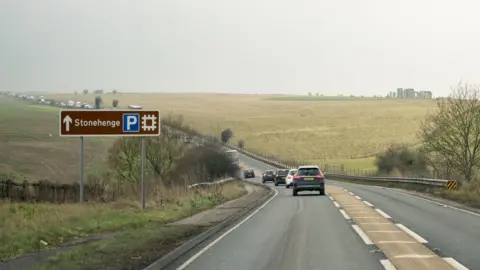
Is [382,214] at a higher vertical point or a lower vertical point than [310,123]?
lower

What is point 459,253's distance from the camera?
13.1 meters

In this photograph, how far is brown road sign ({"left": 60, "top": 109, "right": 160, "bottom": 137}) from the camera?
1005 inches

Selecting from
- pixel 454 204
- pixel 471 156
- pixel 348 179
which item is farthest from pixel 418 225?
pixel 348 179

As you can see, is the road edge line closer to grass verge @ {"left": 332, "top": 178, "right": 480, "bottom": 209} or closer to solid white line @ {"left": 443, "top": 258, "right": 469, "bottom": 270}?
solid white line @ {"left": 443, "top": 258, "right": 469, "bottom": 270}

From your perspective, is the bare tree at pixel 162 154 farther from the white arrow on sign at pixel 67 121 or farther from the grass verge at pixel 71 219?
the white arrow on sign at pixel 67 121

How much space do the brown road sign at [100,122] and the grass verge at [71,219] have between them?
288cm

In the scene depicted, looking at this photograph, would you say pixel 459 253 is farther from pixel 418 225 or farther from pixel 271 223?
pixel 271 223

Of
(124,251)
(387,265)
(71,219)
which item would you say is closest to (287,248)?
(387,265)

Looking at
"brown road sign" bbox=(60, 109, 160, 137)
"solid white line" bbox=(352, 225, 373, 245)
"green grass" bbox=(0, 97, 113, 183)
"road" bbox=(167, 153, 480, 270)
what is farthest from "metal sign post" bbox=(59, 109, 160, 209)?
"green grass" bbox=(0, 97, 113, 183)

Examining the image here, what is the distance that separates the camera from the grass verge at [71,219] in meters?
15.0

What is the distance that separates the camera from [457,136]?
1945 inches

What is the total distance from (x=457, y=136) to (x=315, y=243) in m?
37.4

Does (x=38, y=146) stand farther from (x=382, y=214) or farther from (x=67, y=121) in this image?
(x=382, y=214)

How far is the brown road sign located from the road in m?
6.03
